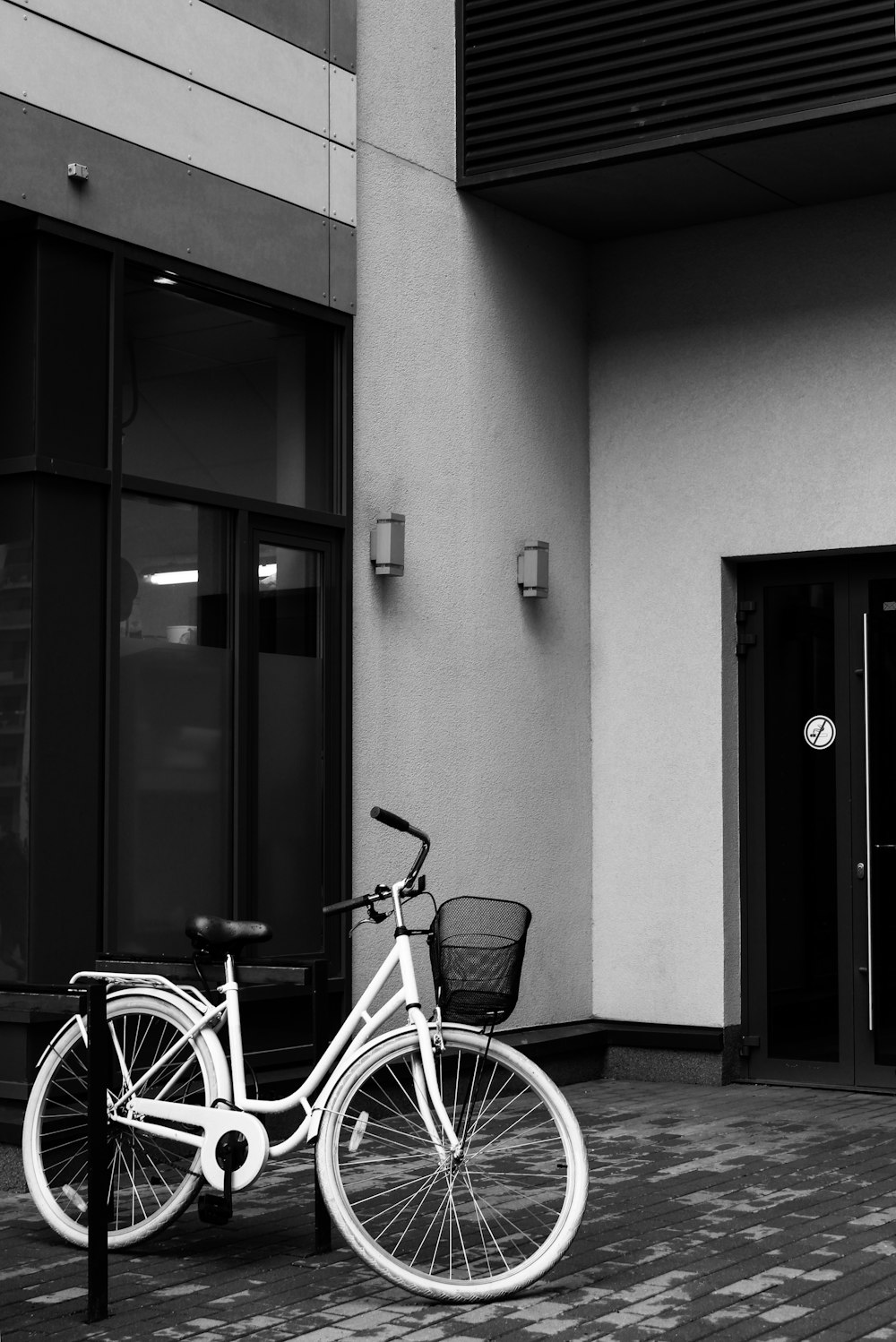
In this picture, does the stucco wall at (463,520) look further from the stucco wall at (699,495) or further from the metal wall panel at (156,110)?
the metal wall panel at (156,110)

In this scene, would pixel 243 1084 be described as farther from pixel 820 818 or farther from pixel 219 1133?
pixel 820 818

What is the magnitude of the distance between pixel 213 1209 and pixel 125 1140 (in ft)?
2.23

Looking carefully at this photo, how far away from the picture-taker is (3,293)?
642 cm

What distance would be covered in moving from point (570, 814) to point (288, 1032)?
2.43 metres

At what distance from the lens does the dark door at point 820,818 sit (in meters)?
8.59

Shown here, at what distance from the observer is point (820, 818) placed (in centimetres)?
881

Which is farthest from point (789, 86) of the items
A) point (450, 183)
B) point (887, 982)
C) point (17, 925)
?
point (17, 925)

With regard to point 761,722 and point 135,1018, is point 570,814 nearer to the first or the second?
point 761,722

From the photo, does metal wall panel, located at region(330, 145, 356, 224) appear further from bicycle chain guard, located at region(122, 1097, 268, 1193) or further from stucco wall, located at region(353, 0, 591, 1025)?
bicycle chain guard, located at region(122, 1097, 268, 1193)

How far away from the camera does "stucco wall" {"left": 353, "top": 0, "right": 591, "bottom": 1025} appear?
8.02 metres

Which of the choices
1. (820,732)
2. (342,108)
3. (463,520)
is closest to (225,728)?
(463,520)

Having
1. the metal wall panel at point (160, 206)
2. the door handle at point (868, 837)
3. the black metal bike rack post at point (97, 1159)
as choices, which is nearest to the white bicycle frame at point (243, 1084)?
the black metal bike rack post at point (97, 1159)

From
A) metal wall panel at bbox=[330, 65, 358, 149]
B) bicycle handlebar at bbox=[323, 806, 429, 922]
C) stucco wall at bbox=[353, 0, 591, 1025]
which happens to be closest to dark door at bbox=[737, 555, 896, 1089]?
stucco wall at bbox=[353, 0, 591, 1025]

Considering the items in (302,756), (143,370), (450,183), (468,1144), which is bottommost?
(468,1144)
